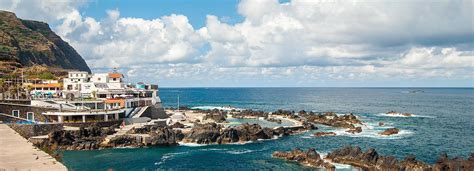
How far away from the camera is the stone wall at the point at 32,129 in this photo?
91.8 metres

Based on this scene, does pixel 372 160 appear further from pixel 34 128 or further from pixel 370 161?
pixel 34 128

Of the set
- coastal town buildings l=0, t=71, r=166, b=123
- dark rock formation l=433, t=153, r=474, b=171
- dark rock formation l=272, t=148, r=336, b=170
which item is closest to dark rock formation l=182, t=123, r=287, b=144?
dark rock formation l=272, t=148, r=336, b=170

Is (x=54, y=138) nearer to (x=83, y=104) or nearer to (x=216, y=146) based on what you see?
(x=83, y=104)

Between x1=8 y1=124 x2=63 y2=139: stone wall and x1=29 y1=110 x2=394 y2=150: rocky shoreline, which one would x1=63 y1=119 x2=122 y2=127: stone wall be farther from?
x1=8 y1=124 x2=63 y2=139: stone wall

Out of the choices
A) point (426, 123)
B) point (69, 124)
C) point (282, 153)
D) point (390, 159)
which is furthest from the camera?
point (426, 123)

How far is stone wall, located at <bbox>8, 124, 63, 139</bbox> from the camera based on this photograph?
9175 cm

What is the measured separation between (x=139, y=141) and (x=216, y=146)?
53.9 feet

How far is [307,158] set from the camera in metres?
73.9

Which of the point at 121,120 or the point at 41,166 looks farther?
the point at 121,120

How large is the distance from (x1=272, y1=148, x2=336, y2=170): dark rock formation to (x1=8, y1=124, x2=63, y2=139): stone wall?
51.7m

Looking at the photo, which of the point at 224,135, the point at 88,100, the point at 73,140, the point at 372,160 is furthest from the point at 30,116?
A: the point at 372,160

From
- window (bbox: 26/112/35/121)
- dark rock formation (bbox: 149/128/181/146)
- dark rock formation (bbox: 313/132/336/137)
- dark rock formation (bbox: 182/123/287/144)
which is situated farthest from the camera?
window (bbox: 26/112/35/121)

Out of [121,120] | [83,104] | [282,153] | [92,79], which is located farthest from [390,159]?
[92,79]

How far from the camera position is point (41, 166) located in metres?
→ 55.8
